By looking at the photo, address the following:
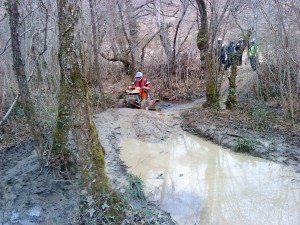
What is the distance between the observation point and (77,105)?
16.0 feet

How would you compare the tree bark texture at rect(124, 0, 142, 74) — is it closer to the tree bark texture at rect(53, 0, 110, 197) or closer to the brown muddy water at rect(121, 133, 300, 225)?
the brown muddy water at rect(121, 133, 300, 225)

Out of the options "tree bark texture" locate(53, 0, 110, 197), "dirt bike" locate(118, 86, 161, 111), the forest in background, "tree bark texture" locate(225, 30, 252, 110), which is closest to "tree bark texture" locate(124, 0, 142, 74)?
the forest in background

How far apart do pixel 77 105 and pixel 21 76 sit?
2550 mm

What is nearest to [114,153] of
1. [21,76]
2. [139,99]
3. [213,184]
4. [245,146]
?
[213,184]

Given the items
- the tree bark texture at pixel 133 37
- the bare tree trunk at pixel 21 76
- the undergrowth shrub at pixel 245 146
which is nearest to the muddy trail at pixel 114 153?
the undergrowth shrub at pixel 245 146

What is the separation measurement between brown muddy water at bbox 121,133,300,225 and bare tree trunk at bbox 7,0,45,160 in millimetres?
2361

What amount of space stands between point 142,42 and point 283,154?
1236 centimetres

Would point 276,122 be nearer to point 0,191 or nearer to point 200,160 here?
point 200,160

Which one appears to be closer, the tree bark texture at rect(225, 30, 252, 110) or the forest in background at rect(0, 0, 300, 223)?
the forest in background at rect(0, 0, 300, 223)

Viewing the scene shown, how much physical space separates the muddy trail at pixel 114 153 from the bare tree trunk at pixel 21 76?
0.82m

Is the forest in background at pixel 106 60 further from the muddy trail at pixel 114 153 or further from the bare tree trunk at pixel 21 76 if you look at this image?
the muddy trail at pixel 114 153

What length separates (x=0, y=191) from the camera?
685cm

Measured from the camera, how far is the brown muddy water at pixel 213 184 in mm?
6309

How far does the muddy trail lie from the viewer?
620 cm
